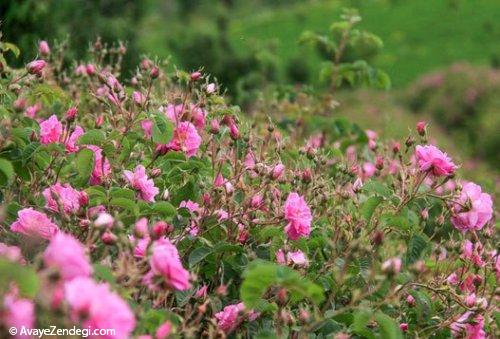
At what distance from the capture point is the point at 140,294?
1751 millimetres

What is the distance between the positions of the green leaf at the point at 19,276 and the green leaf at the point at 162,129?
0.99 metres

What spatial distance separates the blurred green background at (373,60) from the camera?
6.68m

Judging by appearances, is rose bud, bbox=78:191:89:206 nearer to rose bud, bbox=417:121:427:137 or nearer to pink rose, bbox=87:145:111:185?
pink rose, bbox=87:145:111:185

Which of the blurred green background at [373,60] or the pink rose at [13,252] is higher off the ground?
the pink rose at [13,252]

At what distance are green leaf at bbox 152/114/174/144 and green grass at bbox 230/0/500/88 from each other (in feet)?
78.7

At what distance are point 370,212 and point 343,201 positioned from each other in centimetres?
35

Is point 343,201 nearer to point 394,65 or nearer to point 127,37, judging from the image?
point 127,37

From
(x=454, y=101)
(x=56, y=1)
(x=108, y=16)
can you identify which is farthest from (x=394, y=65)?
(x=56, y=1)

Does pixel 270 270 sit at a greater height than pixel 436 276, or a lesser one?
greater

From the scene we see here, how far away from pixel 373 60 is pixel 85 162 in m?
25.8

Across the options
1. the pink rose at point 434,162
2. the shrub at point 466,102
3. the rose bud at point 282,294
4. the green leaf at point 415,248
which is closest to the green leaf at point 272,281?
the rose bud at point 282,294

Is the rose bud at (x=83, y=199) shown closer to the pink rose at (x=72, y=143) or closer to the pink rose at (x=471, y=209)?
the pink rose at (x=72, y=143)

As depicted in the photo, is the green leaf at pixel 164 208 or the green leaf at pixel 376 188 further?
the green leaf at pixel 376 188

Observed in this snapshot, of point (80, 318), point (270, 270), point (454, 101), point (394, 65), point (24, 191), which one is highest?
point (80, 318)
